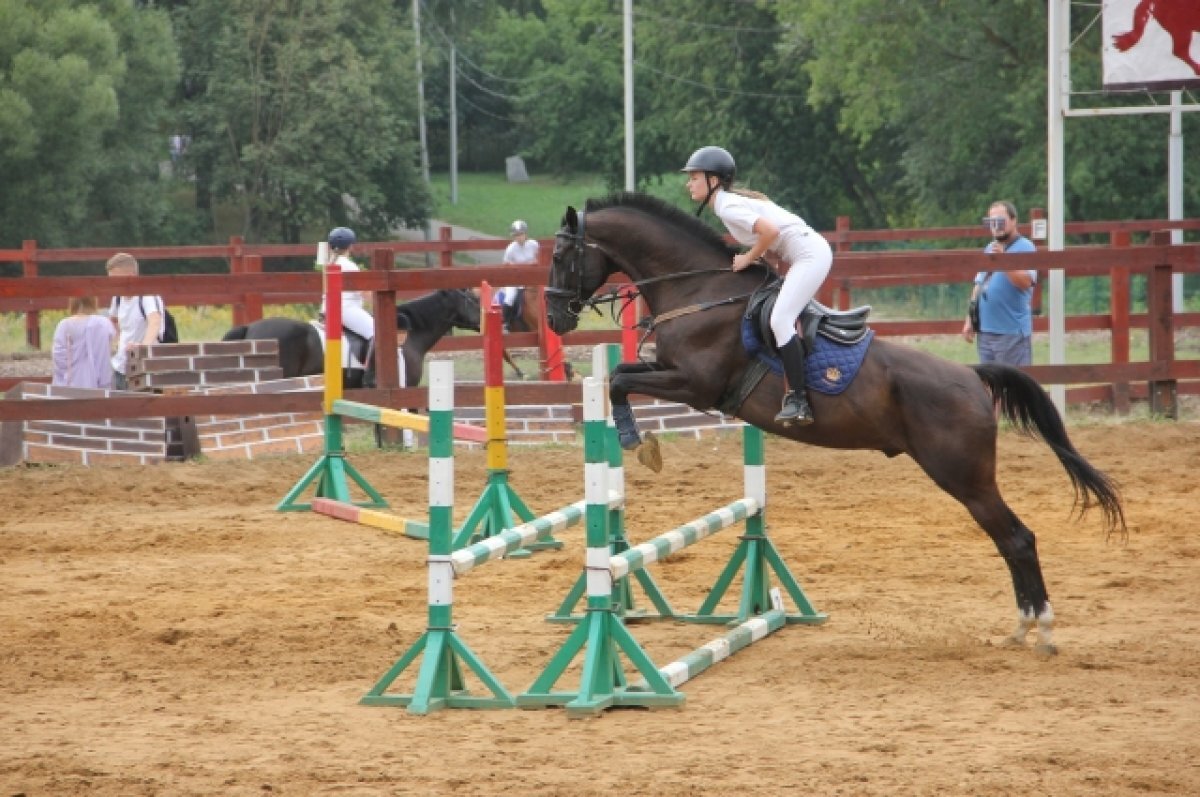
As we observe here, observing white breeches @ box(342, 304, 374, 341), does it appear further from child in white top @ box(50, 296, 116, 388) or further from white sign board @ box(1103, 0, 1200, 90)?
white sign board @ box(1103, 0, 1200, 90)

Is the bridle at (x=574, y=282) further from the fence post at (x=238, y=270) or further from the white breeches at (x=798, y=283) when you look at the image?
the fence post at (x=238, y=270)

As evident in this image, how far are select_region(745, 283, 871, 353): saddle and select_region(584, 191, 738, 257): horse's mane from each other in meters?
0.45

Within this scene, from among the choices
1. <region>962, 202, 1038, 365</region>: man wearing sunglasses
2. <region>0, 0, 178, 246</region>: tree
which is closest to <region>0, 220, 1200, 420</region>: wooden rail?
<region>962, 202, 1038, 365</region>: man wearing sunglasses

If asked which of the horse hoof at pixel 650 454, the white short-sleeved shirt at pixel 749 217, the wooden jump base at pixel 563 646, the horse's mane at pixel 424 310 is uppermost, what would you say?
the white short-sleeved shirt at pixel 749 217

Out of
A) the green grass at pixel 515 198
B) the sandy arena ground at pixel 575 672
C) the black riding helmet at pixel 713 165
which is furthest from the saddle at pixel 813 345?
the green grass at pixel 515 198

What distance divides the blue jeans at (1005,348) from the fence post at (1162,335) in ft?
4.59

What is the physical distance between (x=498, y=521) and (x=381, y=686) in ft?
10.1

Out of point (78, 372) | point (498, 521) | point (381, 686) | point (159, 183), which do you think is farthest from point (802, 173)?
point (381, 686)

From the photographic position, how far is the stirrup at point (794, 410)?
7539 mm

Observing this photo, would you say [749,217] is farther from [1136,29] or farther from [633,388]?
[1136,29]

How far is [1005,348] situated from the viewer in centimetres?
1380

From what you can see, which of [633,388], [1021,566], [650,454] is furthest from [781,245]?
[1021,566]

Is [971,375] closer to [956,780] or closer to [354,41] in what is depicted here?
[956,780]

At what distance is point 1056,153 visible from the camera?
15.0 metres
